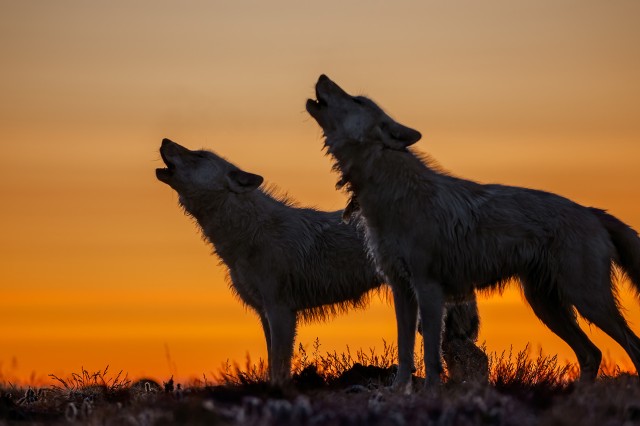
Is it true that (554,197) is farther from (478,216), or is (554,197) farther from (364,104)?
(364,104)

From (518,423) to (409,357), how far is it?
11.2 feet

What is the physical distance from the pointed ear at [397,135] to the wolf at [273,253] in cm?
247

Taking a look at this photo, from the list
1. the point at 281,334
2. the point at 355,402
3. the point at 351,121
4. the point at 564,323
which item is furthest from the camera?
the point at 281,334

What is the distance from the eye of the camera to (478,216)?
11.0m

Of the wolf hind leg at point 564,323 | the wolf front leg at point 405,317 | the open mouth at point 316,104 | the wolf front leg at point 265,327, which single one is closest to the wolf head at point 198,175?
the wolf front leg at point 265,327

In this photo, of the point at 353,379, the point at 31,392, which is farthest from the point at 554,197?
the point at 31,392

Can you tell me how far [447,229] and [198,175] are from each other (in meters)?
3.57

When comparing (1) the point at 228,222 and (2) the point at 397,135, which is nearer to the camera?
(2) the point at 397,135

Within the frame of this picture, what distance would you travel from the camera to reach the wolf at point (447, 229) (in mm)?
10750

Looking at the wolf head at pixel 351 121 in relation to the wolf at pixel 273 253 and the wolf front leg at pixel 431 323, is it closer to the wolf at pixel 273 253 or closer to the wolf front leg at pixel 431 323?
the wolf front leg at pixel 431 323

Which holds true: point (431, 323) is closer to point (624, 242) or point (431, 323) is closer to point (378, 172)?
point (378, 172)

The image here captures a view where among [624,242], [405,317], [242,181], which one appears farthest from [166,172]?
[624,242]

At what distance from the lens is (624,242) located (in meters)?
11.5

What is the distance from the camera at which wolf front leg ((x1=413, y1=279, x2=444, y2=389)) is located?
10273 millimetres
